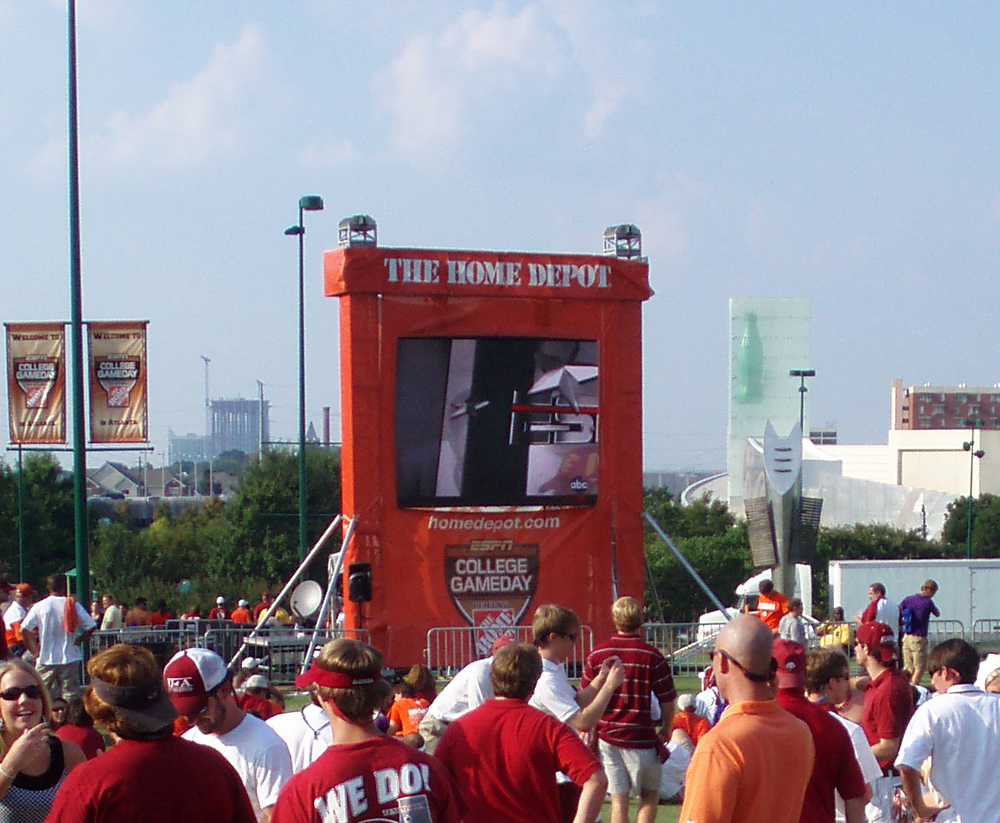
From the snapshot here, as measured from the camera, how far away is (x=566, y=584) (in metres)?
18.2

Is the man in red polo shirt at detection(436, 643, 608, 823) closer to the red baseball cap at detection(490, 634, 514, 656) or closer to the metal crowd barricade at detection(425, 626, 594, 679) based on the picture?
the red baseball cap at detection(490, 634, 514, 656)

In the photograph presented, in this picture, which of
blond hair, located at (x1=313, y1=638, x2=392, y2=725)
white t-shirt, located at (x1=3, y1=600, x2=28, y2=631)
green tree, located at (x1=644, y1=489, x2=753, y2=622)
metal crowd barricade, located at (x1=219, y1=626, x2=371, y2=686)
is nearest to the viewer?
blond hair, located at (x1=313, y1=638, x2=392, y2=725)

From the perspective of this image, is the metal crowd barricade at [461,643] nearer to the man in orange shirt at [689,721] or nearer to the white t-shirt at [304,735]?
the man in orange shirt at [689,721]

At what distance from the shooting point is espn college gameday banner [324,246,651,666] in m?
17.5

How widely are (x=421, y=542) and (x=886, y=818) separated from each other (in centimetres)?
1009

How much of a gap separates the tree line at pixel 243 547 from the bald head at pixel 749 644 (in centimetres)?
4935

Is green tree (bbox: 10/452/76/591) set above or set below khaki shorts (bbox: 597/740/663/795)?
below

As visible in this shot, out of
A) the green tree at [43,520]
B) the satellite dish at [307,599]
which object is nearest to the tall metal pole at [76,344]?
the satellite dish at [307,599]

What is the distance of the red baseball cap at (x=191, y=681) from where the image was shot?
4.92 m

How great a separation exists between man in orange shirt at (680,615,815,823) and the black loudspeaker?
13.3 m

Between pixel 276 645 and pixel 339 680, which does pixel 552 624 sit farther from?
pixel 276 645

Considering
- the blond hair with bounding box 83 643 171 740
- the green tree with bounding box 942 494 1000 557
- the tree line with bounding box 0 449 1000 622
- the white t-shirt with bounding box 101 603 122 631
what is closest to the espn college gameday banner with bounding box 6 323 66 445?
the white t-shirt with bounding box 101 603 122 631

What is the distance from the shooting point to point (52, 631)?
14.2 metres

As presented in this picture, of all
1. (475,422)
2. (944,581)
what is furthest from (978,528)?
(475,422)
